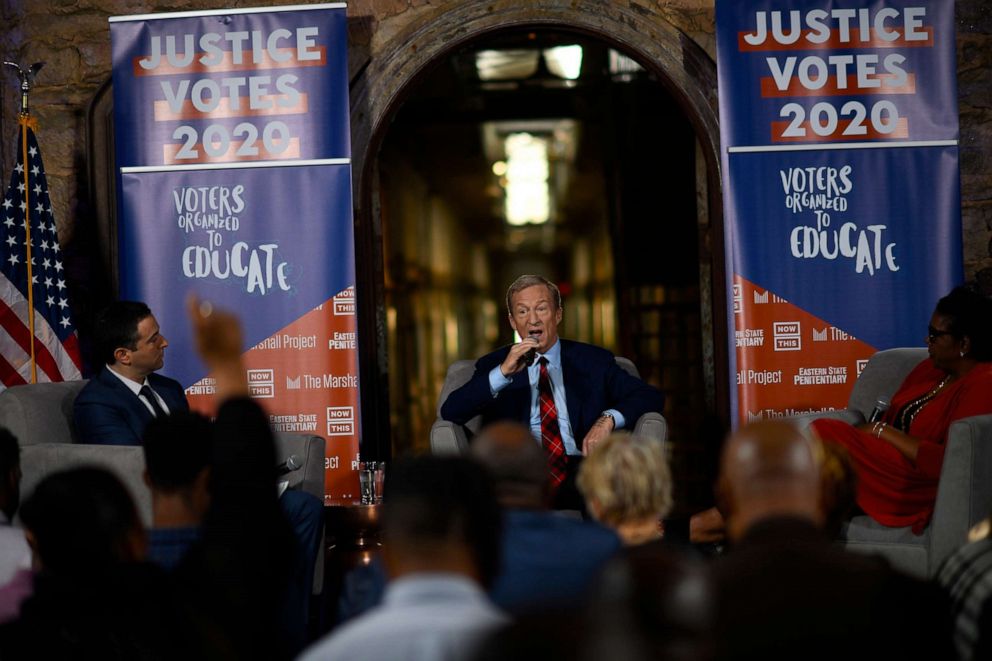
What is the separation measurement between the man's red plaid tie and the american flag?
2.16 meters

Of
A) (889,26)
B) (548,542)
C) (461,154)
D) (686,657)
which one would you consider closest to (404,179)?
(461,154)

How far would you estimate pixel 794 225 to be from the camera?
5.22 metres

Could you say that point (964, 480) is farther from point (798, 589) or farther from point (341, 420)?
point (341, 420)

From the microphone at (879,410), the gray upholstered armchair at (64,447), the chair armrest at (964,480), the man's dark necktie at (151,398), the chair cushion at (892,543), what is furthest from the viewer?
the microphone at (879,410)

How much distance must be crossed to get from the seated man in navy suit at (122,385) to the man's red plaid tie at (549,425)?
1.46m

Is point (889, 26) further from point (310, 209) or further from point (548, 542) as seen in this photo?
point (548, 542)

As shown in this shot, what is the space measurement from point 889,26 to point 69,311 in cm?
402

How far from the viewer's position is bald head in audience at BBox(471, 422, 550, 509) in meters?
2.04

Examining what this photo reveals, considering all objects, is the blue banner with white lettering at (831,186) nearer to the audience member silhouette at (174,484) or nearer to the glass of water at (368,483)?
the glass of water at (368,483)

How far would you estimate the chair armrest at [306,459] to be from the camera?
4293 millimetres

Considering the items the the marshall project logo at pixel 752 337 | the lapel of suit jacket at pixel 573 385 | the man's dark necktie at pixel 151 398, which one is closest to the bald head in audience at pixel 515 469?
the lapel of suit jacket at pixel 573 385

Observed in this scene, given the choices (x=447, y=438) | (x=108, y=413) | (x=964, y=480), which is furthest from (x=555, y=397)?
(x=108, y=413)

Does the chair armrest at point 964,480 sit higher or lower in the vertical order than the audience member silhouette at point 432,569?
lower

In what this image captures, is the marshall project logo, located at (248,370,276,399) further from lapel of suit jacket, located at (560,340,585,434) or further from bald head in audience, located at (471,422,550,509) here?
bald head in audience, located at (471,422,550,509)
